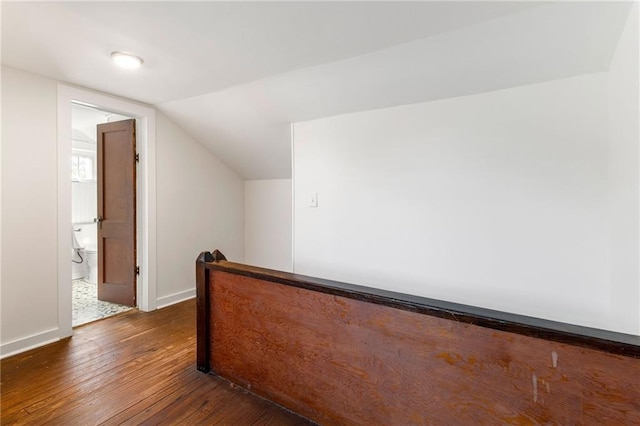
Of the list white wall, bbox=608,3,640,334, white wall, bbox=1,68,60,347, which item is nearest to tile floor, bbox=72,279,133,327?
white wall, bbox=1,68,60,347

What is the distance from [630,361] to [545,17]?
1533 mm

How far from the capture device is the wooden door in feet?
10.5

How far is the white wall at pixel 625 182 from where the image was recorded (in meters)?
1.38

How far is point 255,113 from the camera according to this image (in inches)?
114

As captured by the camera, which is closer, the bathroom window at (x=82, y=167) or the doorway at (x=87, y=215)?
the doorway at (x=87, y=215)

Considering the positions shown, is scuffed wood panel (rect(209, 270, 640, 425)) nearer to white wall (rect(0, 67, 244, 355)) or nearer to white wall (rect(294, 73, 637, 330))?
white wall (rect(294, 73, 637, 330))

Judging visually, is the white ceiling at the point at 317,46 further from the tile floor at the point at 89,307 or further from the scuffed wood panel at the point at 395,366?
the tile floor at the point at 89,307

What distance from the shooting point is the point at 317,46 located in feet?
6.18

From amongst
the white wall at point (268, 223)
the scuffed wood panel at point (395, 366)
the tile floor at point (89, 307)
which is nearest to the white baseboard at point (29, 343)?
the tile floor at point (89, 307)

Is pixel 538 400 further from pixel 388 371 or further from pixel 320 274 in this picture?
pixel 320 274

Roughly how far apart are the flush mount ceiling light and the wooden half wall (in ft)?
4.83

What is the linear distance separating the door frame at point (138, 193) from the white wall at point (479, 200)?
176 centimetres

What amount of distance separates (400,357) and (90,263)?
4.59 meters

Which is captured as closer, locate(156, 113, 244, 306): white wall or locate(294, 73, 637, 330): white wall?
locate(294, 73, 637, 330): white wall
